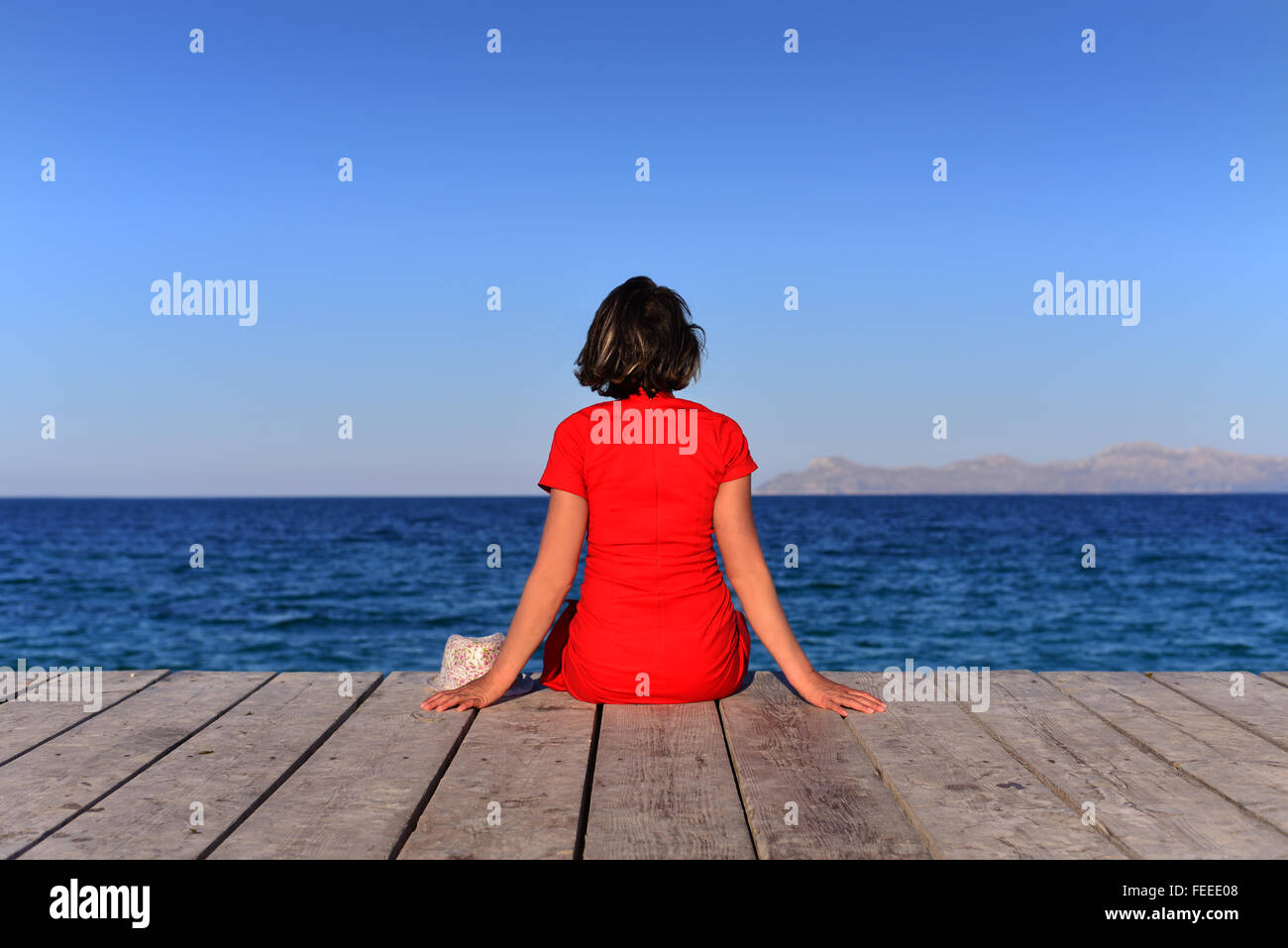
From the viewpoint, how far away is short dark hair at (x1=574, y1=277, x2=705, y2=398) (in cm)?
313

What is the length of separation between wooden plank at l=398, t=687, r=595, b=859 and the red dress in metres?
0.29

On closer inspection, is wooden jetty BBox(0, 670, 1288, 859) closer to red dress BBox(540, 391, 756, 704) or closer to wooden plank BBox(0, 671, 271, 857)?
wooden plank BBox(0, 671, 271, 857)

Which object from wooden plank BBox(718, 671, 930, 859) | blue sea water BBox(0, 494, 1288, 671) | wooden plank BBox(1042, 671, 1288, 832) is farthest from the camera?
blue sea water BBox(0, 494, 1288, 671)

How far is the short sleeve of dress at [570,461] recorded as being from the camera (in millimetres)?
3211

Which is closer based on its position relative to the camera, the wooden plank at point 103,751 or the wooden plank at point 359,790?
the wooden plank at point 359,790

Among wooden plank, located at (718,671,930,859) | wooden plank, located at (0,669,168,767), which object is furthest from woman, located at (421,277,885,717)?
wooden plank, located at (0,669,168,767)

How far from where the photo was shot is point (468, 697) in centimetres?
335

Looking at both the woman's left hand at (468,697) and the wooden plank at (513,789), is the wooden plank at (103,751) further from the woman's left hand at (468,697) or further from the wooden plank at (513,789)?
the wooden plank at (513,789)

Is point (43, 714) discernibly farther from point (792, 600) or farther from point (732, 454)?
point (792, 600)

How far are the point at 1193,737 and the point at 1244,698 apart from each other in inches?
29.6

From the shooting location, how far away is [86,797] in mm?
2412

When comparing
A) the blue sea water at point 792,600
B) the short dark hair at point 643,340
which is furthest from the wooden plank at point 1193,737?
the blue sea water at point 792,600

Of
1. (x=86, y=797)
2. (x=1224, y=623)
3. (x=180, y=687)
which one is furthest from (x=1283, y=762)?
(x=1224, y=623)

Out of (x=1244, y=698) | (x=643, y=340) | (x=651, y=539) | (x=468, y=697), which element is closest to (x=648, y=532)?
(x=651, y=539)
